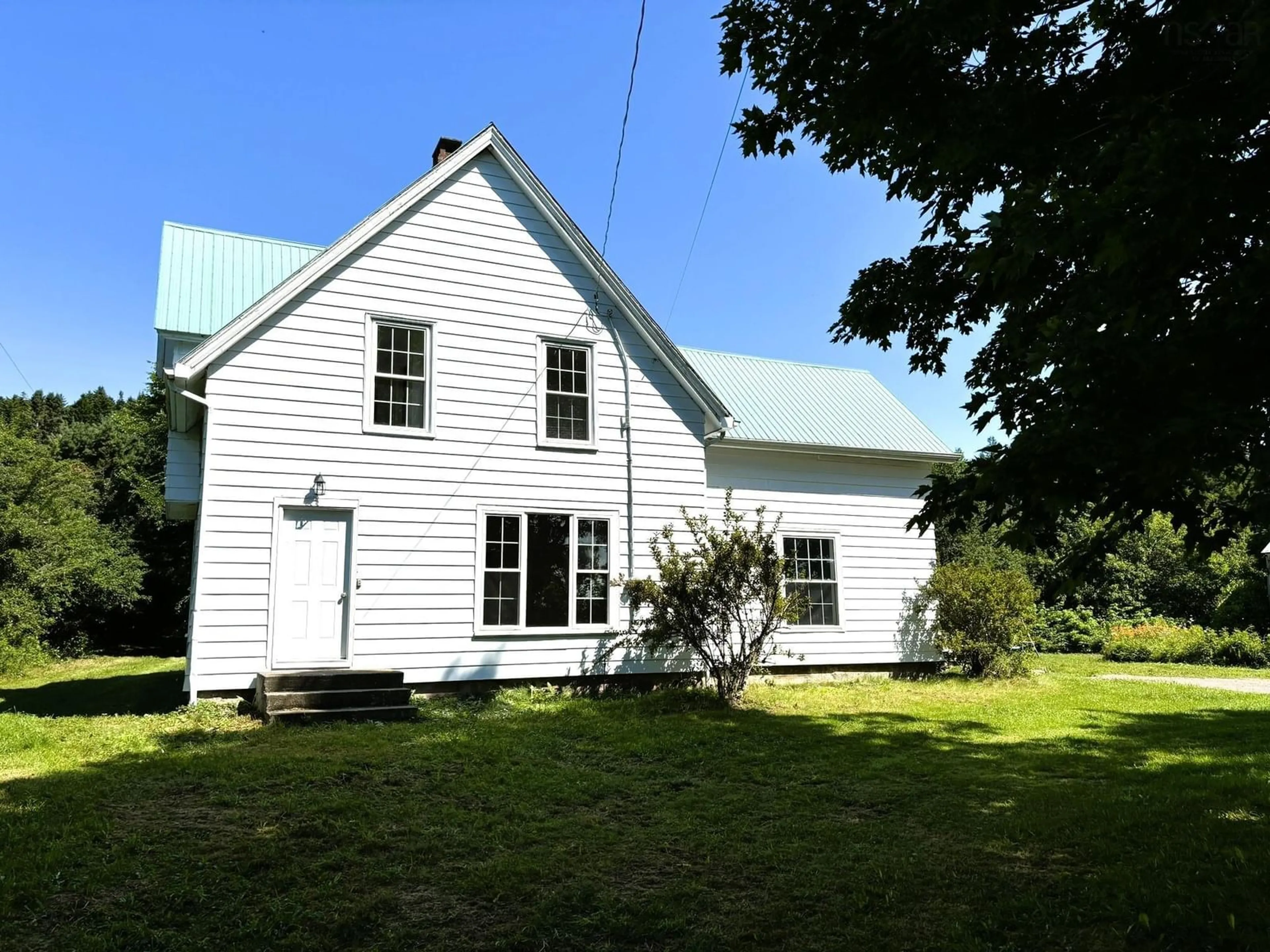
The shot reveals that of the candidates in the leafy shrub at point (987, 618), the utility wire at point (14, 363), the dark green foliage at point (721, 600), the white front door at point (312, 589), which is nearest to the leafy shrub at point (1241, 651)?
the leafy shrub at point (987, 618)

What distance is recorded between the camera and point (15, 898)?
164 inches

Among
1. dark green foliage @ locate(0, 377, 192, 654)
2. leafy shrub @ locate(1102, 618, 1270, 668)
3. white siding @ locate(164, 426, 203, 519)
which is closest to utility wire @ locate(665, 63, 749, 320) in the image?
white siding @ locate(164, 426, 203, 519)

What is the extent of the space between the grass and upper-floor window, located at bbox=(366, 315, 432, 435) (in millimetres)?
4365

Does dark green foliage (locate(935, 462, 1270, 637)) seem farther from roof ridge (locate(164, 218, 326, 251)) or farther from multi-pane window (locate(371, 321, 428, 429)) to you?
roof ridge (locate(164, 218, 326, 251))

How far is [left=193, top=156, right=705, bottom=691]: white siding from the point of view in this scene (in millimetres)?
10492

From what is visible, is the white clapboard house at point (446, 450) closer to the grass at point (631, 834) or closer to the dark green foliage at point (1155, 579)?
the grass at point (631, 834)

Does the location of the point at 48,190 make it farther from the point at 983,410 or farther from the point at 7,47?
Answer: the point at 983,410

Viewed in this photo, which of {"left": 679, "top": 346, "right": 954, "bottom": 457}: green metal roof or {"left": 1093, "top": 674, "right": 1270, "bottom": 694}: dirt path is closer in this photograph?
{"left": 1093, "top": 674, "right": 1270, "bottom": 694}: dirt path

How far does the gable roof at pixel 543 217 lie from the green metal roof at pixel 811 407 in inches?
55.6

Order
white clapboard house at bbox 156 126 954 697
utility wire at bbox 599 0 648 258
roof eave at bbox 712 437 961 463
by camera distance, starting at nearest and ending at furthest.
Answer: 1. utility wire at bbox 599 0 648 258
2. white clapboard house at bbox 156 126 954 697
3. roof eave at bbox 712 437 961 463

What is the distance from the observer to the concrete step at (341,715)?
30.4 ft

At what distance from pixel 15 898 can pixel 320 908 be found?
1618mm

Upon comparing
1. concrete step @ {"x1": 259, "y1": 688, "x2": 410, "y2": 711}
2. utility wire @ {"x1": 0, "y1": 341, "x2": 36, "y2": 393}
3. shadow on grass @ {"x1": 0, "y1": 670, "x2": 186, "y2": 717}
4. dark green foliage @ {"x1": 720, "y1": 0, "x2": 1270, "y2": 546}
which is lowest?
shadow on grass @ {"x1": 0, "y1": 670, "x2": 186, "y2": 717}

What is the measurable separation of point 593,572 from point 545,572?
76cm
